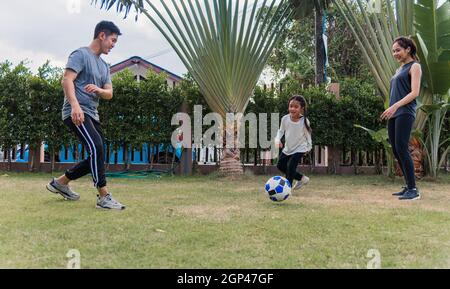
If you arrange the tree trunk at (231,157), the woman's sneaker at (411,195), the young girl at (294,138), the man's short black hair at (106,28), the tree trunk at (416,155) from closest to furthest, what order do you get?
the man's short black hair at (106,28), the woman's sneaker at (411,195), the young girl at (294,138), the tree trunk at (416,155), the tree trunk at (231,157)

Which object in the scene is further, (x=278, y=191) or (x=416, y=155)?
(x=416, y=155)

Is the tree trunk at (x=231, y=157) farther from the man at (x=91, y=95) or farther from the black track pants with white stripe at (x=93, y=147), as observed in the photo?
the black track pants with white stripe at (x=93, y=147)

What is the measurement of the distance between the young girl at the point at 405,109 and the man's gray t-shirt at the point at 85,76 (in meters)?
3.34

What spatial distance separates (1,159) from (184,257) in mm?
8795

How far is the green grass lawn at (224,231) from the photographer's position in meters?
2.54

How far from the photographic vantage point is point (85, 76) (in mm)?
4453

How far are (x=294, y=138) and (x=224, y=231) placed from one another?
2.83 meters

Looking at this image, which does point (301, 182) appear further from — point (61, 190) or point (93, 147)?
point (61, 190)

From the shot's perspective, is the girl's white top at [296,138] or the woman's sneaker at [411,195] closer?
the woman's sneaker at [411,195]

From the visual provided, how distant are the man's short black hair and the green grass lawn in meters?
1.84

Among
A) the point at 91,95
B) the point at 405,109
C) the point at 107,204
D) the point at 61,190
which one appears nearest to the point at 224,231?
the point at 107,204

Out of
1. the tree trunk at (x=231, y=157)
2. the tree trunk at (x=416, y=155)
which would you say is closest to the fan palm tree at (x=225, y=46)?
the tree trunk at (x=231, y=157)

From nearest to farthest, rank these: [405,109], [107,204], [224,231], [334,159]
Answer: [224,231]
[107,204]
[405,109]
[334,159]

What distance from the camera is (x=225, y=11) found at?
818 centimetres
